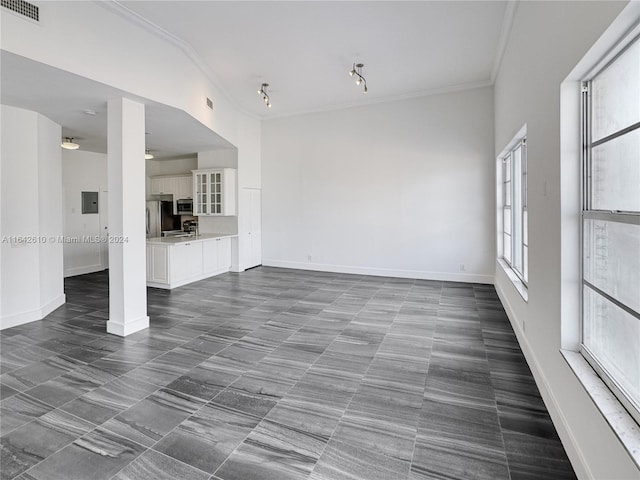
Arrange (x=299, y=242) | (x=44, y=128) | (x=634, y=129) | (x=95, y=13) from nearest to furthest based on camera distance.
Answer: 1. (x=634, y=129)
2. (x=95, y=13)
3. (x=44, y=128)
4. (x=299, y=242)

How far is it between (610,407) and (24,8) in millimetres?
4659

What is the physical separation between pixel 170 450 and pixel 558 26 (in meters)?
3.51

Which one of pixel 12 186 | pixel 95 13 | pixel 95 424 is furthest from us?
pixel 12 186

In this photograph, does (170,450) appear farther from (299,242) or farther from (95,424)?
(299,242)

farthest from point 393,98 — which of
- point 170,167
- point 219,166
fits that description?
point 170,167

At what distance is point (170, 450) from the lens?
2.03m

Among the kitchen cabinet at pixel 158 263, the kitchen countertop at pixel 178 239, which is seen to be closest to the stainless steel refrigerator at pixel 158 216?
the kitchen countertop at pixel 178 239

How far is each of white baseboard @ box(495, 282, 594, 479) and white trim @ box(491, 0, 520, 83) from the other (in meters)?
3.36

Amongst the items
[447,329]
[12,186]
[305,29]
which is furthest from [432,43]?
[12,186]

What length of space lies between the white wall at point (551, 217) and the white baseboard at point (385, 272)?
2928 millimetres

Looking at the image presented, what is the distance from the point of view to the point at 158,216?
29.5 ft

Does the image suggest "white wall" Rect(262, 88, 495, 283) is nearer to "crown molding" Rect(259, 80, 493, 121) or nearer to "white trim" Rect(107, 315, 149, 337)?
"crown molding" Rect(259, 80, 493, 121)

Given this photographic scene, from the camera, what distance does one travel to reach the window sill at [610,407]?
127cm

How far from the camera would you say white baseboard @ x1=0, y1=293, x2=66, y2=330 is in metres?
4.15
